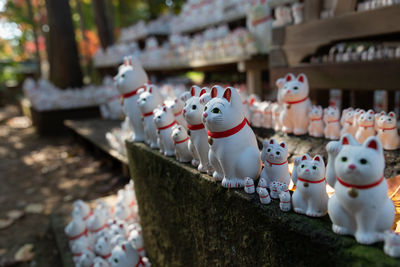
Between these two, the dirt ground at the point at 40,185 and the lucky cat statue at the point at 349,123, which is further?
the dirt ground at the point at 40,185

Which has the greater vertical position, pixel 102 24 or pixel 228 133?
pixel 102 24

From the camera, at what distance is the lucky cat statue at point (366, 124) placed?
2.04m

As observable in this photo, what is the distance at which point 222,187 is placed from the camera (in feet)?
5.36

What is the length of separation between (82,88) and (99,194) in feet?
17.3

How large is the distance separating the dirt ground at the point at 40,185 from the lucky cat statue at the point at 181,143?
2.03 metres

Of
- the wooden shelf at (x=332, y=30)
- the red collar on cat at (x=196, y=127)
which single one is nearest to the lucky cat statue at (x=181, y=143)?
the red collar on cat at (x=196, y=127)

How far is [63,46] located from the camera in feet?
29.4

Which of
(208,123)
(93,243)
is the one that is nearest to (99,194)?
(93,243)

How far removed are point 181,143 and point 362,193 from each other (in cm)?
113

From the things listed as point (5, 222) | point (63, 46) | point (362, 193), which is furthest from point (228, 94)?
point (63, 46)

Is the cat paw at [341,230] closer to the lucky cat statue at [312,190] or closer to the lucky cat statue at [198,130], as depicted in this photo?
the lucky cat statue at [312,190]

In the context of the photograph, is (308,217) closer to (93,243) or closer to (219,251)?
(219,251)

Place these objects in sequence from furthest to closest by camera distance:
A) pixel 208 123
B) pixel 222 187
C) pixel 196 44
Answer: pixel 196 44 → pixel 222 187 → pixel 208 123

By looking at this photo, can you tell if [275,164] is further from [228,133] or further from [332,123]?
[332,123]
